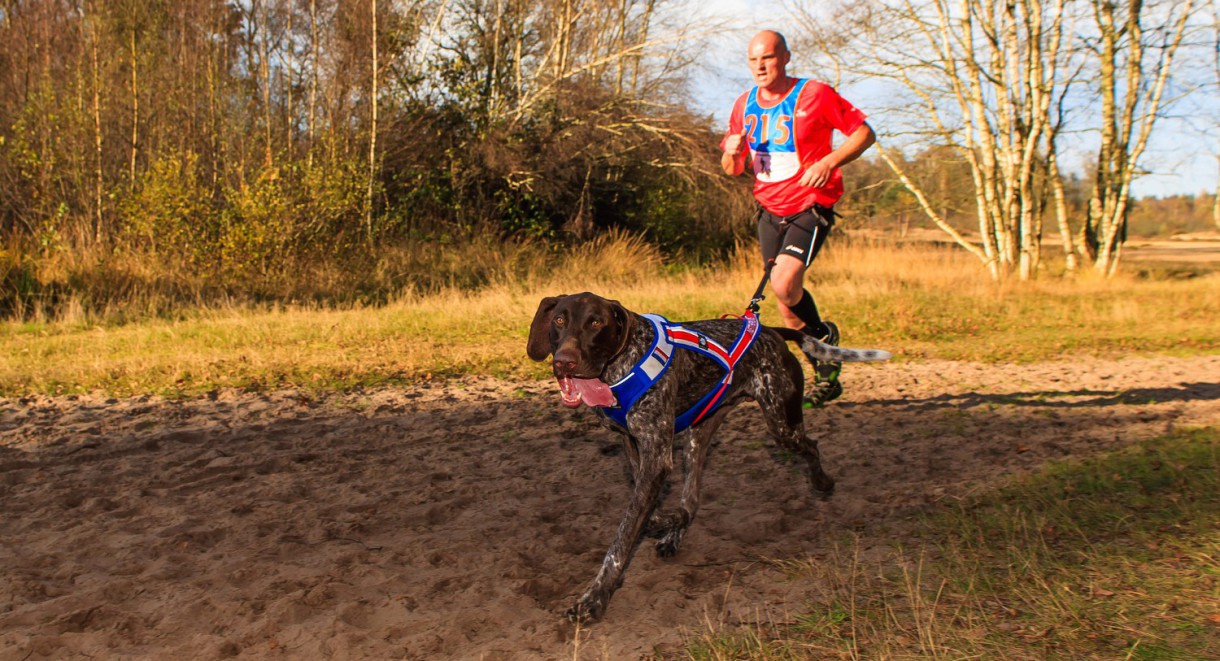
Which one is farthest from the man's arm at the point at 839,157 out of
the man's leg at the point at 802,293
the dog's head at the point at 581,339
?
the dog's head at the point at 581,339

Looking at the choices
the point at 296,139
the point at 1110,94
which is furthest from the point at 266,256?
the point at 1110,94

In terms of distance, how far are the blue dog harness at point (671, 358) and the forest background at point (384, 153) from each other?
10.6 metres

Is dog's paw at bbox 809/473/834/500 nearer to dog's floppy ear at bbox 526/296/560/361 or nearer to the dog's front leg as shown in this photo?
the dog's front leg

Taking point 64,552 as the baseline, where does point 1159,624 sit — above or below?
above

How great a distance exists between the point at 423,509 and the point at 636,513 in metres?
1.48

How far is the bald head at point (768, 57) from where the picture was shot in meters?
5.26

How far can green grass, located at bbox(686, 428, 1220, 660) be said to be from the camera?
9.74 ft

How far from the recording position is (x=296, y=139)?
17781 millimetres

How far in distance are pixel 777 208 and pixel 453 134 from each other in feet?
49.4

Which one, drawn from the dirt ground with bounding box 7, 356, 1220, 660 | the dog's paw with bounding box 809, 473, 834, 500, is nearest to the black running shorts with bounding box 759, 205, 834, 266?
the dirt ground with bounding box 7, 356, 1220, 660

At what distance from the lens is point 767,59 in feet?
17.3

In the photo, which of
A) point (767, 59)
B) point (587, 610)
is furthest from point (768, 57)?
point (587, 610)

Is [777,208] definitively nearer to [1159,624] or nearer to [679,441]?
[679,441]

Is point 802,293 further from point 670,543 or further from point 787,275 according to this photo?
point 670,543
